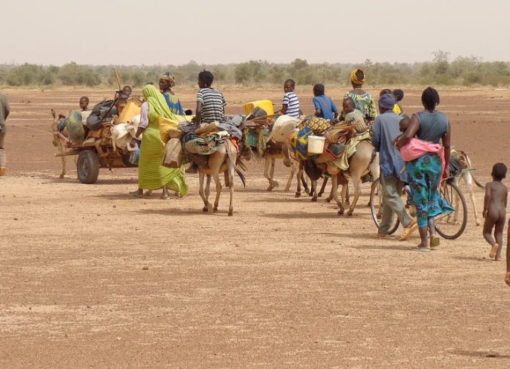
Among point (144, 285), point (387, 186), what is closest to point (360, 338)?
point (144, 285)

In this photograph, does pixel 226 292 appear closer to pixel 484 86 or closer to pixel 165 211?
pixel 165 211

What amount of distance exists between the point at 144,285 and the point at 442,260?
3.49m

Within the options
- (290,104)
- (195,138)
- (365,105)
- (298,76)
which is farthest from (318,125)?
(298,76)

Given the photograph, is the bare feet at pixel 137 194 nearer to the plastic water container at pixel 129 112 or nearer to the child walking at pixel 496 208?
the plastic water container at pixel 129 112

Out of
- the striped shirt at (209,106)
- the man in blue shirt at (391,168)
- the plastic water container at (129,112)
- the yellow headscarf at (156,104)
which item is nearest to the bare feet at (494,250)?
the man in blue shirt at (391,168)

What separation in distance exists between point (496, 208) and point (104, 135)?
1073 cm

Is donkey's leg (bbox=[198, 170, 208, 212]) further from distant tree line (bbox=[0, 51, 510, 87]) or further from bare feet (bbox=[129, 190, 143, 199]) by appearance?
distant tree line (bbox=[0, 51, 510, 87])

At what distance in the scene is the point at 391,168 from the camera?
632 inches

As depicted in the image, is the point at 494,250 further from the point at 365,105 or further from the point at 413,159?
the point at 365,105

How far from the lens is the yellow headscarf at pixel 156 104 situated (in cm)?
2067

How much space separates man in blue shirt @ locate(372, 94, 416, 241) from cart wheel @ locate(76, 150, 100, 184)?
349 inches

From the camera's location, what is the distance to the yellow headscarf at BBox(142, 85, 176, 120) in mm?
20672

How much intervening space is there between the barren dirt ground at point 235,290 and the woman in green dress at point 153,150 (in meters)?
0.34

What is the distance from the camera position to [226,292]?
40.7 feet
